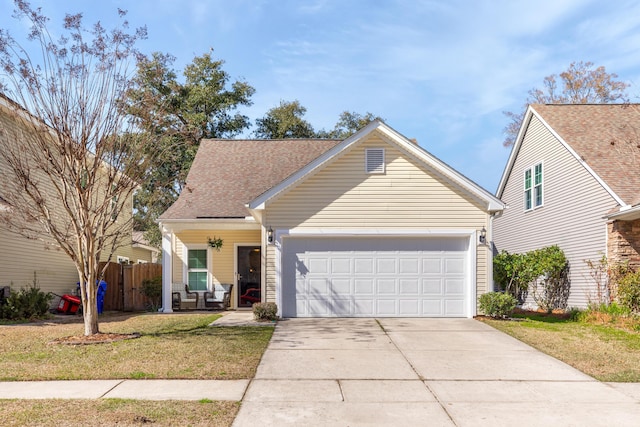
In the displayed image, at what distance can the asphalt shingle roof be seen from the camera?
1592 centimetres

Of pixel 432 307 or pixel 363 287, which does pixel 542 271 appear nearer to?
pixel 432 307

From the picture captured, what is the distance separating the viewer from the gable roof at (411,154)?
15062mm

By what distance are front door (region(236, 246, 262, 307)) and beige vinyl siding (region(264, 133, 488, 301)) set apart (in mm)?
3758

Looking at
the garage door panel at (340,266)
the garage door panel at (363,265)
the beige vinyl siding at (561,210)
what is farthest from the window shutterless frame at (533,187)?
the garage door panel at (340,266)

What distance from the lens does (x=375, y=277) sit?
50.2ft

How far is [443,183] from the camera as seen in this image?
15352 millimetres

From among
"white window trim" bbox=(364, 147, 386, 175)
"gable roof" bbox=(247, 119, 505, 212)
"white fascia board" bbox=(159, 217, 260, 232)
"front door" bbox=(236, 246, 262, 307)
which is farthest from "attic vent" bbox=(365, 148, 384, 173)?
"front door" bbox=(236, 246, 262, 307)

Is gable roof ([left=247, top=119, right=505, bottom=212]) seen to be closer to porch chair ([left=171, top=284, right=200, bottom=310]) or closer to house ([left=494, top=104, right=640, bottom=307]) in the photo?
house ([left=494, top=104, right=640, bottom=307])

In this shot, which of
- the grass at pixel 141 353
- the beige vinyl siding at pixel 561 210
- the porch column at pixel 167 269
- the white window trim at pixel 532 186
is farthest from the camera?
the white window trim at pixel 532 186

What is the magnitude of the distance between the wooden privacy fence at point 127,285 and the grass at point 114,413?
13.0 m

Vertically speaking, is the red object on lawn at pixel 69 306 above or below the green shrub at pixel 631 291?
below

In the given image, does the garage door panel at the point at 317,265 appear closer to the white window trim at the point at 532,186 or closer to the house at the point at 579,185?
the house at the point at 579,185

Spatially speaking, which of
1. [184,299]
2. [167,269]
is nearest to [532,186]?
[184,299]

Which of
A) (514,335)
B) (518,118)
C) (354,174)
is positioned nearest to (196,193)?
(354,174)
